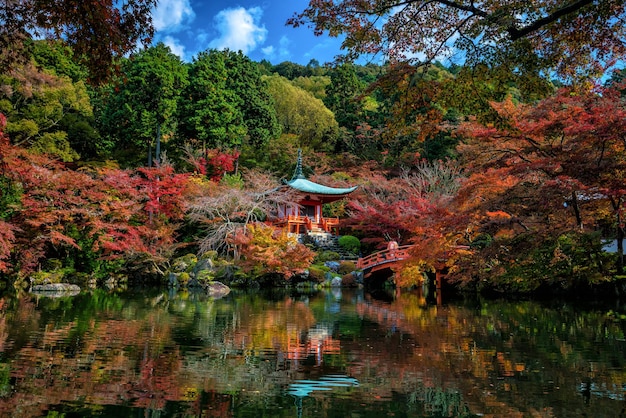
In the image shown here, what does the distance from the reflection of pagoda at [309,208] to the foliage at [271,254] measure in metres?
5.99

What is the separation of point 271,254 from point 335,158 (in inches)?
628

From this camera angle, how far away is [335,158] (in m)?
32.4

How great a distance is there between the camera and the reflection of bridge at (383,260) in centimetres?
1925

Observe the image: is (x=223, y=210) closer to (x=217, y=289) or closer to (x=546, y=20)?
(x=217, y=289)

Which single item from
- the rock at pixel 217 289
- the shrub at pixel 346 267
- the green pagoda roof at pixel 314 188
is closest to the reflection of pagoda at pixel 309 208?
the green pagoda roof at pixel 314 188

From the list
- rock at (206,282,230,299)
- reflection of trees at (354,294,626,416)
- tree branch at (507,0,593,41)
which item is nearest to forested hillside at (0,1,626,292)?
tree branch at (507,0,593,41)

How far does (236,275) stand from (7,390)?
48.8 feet

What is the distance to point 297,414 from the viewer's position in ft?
11.4

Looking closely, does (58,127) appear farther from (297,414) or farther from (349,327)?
(297,414)

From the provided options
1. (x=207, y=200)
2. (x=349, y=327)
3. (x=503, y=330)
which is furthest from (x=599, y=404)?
(x=207, y=200)

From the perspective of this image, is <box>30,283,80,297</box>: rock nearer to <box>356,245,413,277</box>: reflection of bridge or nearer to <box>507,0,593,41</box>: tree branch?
<box>356,245,413,277</box>: reflection of bridge

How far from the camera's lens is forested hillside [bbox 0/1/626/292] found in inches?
215

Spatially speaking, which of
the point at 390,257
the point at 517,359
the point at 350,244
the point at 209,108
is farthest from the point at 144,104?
the point at 517,359

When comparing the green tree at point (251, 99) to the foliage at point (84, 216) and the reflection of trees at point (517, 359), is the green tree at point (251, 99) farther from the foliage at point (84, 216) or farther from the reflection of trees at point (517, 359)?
the reflection of trees at point (517, 359)
